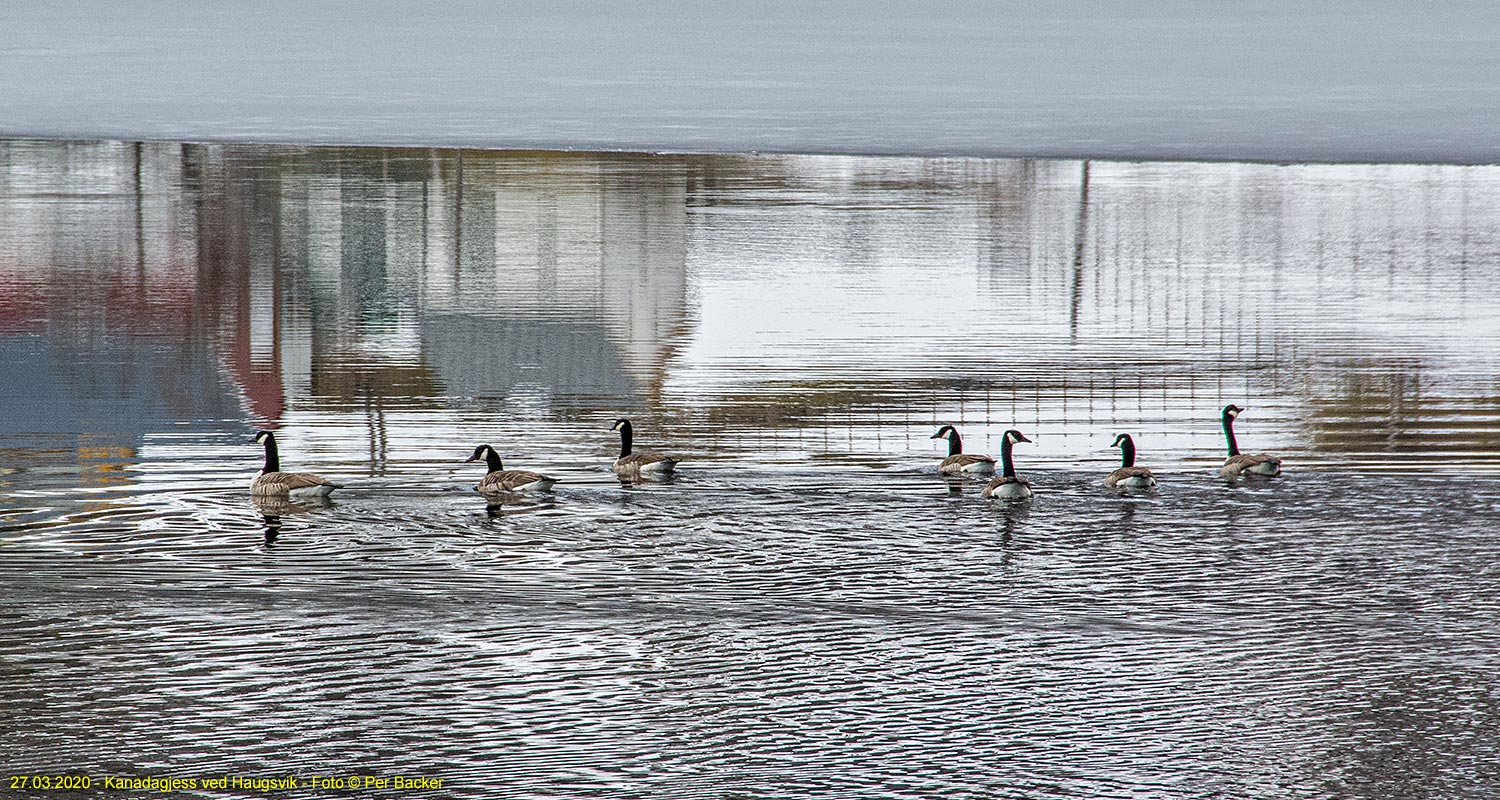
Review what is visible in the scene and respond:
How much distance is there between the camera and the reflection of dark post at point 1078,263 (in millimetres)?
17875

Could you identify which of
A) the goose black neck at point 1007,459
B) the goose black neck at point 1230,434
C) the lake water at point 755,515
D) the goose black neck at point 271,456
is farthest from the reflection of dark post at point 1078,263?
the goose black neck at point 271,456

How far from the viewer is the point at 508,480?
11.4 m

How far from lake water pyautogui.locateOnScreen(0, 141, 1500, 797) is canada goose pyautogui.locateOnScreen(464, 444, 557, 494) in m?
0.12

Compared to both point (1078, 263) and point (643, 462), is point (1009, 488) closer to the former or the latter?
point (643, 462)

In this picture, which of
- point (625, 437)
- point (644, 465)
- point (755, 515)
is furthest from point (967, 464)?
point (625, 437)

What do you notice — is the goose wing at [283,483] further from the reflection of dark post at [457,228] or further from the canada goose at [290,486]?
the reflection of dark post at [457,228]

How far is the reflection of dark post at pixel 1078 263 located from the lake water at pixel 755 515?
0.11 meters

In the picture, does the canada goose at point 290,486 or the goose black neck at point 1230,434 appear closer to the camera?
the canada goose at point 290,486

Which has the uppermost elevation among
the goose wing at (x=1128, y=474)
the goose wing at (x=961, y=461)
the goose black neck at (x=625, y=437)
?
the goose black neck at (x=625, y=437)

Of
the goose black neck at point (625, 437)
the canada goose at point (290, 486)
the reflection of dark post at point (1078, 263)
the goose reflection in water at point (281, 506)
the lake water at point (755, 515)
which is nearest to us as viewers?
the lake water at point (755, 515)

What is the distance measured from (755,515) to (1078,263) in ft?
36.6

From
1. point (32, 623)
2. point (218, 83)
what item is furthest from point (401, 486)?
point (218, 83)

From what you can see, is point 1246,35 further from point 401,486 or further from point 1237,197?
point 401,486

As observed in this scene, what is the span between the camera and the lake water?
298 inches
